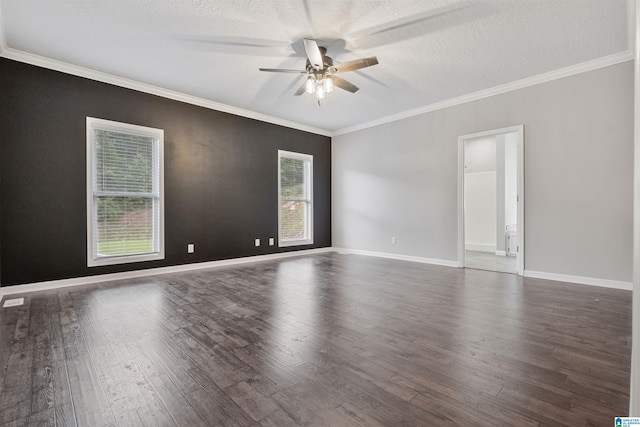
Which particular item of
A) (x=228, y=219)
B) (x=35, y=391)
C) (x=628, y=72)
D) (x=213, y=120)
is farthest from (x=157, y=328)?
(x=628, y=72)

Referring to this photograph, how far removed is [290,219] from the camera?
6277 mm

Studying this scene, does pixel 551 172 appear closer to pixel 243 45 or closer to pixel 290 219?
pixel 243 45

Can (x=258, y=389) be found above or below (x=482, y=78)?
below

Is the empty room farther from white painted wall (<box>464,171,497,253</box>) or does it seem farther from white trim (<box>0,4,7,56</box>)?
white painted wall (<box>464,171,497,253</box>)

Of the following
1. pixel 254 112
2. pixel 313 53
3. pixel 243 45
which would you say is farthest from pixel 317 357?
pixel 254 112

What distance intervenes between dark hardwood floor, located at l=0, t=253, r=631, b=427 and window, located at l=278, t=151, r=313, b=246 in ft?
9.16

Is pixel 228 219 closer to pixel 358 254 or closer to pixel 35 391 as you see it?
pixel 358 254

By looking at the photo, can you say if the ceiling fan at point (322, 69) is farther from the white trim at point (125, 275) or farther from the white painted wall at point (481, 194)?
the white painted wall at point (481, 194)

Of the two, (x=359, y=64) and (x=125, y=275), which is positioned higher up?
(x=359, y=64)

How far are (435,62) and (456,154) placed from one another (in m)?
1.82

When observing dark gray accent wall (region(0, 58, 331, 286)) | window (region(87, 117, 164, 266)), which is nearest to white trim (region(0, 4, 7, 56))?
dark gray accent wall (region(0, 58, 331, 286))

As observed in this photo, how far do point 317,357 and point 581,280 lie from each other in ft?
12.7

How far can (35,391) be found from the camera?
60.6 inches

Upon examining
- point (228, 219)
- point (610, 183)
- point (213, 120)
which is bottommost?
point (228, 219)
